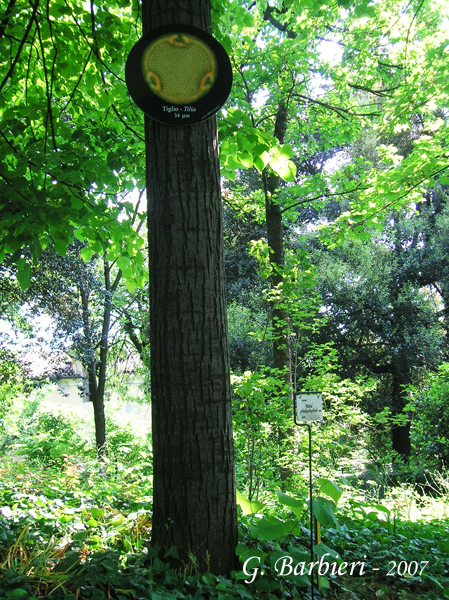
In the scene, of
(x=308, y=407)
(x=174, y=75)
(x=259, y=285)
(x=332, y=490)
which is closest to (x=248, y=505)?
(x=332, y=490)

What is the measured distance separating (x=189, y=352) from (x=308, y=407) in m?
0.77

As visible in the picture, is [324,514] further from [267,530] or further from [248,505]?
[248,505]

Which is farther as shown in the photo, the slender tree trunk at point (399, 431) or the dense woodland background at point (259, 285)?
the slender tree trunk at point (399, 431)

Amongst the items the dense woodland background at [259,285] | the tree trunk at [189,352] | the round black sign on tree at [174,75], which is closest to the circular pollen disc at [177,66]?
the round black sign on tree at [174,75]

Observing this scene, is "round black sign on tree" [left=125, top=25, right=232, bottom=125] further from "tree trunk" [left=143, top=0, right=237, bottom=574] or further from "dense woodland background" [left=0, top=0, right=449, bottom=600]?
"dense woodland background" [left=0, top=0, right=449, bottom=600]

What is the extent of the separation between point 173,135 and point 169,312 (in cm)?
85

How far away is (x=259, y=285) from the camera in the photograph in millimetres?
13781

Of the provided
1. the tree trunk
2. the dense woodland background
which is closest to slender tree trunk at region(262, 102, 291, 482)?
the dense woodland background

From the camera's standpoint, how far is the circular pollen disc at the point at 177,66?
7.04 feet

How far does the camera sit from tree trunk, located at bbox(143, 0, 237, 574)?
1989 millimetres

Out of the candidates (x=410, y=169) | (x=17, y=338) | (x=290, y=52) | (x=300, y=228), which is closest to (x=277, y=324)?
(x=410, y=169)

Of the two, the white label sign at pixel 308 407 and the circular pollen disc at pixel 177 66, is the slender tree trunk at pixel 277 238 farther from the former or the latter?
the circular pollen disc at pixel 177 66

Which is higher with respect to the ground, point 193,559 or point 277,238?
point 277,238

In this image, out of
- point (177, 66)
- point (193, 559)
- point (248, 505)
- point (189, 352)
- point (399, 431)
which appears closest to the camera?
point (193, 559)
